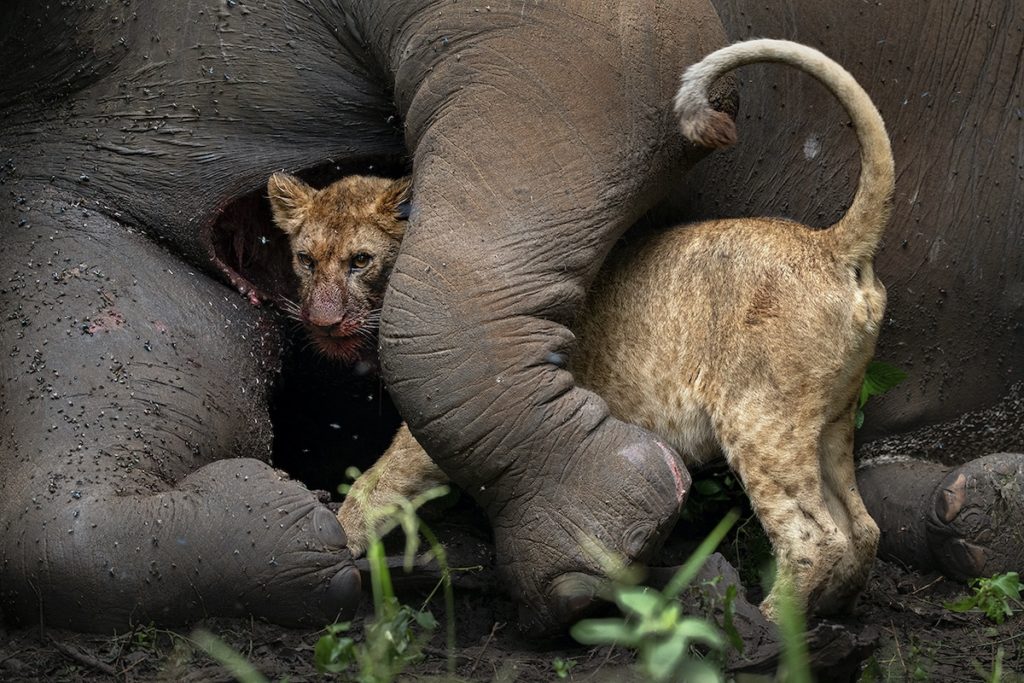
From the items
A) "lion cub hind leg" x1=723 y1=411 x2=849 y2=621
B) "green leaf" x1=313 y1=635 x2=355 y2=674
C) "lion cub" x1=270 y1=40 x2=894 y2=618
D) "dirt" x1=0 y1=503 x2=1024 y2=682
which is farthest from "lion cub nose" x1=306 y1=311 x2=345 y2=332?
"green leaf" x1=313 y1=635 x2=355 y2=674

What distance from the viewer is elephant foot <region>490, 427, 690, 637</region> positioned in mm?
4145

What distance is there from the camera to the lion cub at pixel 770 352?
14.2 feet

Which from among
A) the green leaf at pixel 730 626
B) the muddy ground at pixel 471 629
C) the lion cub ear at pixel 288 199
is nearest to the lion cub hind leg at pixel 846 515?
the muddy ground at pixel 471 629

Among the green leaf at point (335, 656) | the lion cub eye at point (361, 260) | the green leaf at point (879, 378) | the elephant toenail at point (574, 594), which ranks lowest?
the elephant toenail at point (574, 594)

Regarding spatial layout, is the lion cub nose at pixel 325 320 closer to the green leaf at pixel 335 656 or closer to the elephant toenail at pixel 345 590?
the elephant toenail at pixel 345 590

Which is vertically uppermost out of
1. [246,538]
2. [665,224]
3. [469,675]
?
[665,224]

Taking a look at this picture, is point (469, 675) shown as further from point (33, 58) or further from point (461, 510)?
point (33, 58)

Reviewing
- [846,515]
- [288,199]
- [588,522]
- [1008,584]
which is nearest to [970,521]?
[1008,584]

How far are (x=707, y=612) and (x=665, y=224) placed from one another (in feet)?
4.73

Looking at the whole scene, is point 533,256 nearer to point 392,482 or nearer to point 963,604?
point 392,482

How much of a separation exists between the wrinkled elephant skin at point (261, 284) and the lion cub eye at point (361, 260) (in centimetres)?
35

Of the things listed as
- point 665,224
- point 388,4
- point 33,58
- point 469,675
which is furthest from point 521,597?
point 33,58

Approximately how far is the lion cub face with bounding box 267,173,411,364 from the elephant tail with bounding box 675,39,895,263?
42.1 inches

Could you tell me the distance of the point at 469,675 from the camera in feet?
13.5
